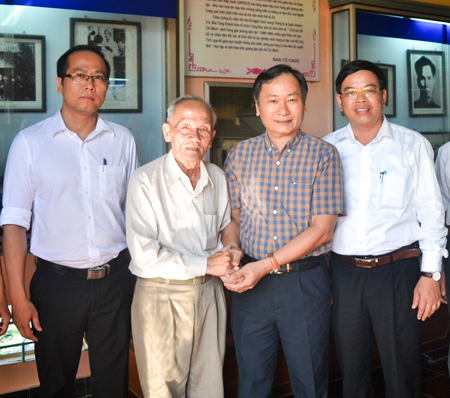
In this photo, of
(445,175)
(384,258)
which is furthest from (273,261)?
(445,175)

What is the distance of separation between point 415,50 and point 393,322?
114 inches

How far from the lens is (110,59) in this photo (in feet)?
10.8

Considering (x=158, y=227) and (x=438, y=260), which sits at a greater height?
(x=158, y=227)

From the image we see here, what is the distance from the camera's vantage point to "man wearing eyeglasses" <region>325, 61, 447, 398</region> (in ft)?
7.79

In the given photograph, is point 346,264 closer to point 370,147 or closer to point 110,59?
point 370,147

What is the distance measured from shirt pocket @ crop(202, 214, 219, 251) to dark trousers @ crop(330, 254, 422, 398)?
63 cm

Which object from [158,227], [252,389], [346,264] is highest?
[158,227]

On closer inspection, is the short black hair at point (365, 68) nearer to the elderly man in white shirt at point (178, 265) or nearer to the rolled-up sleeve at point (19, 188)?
the elderly man in white shirt at point (178, 265)

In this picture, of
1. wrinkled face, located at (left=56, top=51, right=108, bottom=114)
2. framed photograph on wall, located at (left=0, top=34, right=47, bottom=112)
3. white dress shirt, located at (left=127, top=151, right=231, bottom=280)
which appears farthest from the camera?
framed photograph on wall, located at (left=0, top=34, right=47, bottom=112)

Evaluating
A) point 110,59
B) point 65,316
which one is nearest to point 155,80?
point 110,59

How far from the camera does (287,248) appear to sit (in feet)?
7.04

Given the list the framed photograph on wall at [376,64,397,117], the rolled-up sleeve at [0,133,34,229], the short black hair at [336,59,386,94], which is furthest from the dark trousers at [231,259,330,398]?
the framed photograph on wall at [376,64,397,117]

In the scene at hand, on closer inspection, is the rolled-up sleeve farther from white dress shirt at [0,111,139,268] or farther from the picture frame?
the picture frame

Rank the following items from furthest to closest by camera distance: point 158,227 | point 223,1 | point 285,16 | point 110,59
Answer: point 285,16, point 223,1, point 110,59, point 158,227
